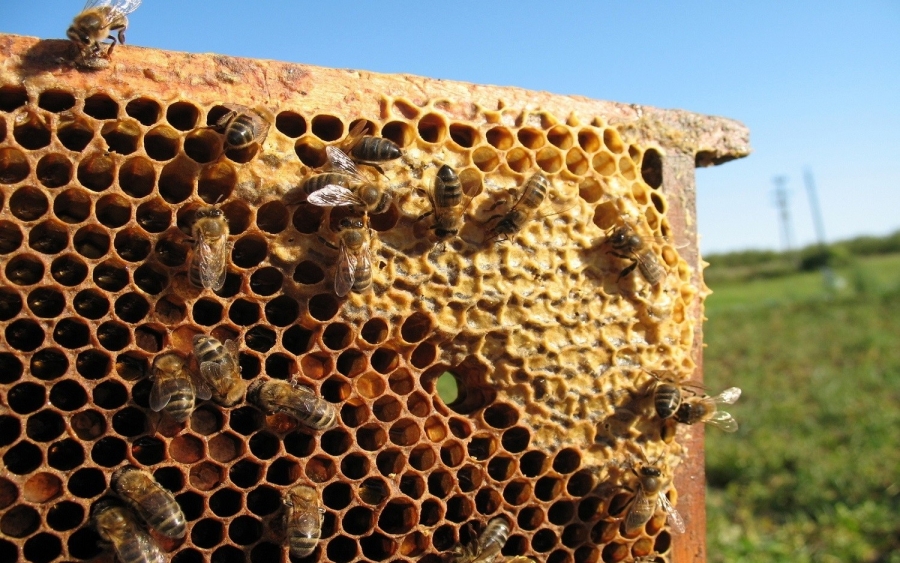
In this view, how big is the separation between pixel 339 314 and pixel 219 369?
494 mm

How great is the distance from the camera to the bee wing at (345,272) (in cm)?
255

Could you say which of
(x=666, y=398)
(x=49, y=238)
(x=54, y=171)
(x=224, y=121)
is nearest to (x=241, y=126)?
(x=224, y=121)

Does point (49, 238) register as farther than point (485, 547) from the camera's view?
No

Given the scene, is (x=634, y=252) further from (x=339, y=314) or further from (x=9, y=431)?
(x=9, y=431)

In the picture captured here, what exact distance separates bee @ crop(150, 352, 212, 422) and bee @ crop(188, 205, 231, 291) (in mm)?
302

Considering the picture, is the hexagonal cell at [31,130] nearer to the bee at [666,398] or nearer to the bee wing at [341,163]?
the bee wing at [341,163]

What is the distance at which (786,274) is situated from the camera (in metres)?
45.7

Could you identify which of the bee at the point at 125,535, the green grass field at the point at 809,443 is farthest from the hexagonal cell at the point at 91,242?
the green grass field at the point at 809,443

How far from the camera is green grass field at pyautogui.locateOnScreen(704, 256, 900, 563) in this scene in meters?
8.19

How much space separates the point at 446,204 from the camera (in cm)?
265

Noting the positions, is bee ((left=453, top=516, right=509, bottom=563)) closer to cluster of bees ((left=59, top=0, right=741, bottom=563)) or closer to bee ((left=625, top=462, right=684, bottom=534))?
cluster of bees ((left=59, top=0, right=741, bottom=563))

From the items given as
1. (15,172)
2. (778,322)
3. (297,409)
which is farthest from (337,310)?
(778,322)

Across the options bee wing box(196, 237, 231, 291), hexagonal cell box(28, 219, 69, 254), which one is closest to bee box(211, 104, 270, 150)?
bee wing box(196, 237, 231, 291)

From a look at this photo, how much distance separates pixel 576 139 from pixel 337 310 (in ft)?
4.25
